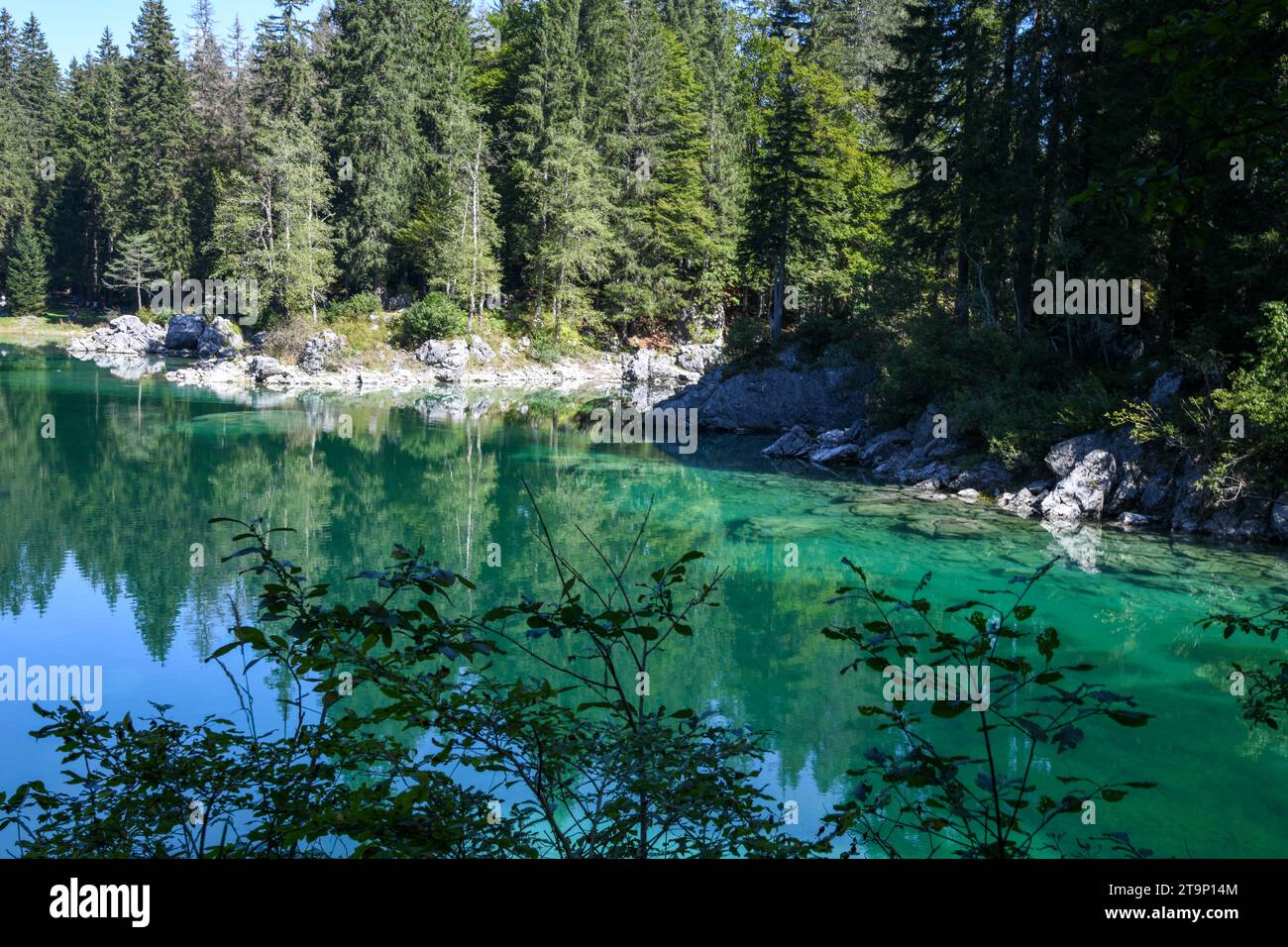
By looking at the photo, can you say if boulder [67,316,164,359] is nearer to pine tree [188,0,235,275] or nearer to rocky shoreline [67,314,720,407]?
rocky shoreline [67,314,720,407]

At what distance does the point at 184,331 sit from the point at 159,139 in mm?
14320

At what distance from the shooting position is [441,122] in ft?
156

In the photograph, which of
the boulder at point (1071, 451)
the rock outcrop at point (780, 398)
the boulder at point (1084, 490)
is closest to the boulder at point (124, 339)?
the rock outcrop at point (780, 398)

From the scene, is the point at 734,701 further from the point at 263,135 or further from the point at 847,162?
the point at 263,135

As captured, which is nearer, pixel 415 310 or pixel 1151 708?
pixel 1151 708

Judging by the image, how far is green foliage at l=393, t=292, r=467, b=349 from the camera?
44.6m

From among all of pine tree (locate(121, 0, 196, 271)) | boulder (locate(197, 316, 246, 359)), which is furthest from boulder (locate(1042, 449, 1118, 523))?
pine tree (locate(121, 0, 196, 271))

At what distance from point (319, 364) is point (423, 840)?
42.8 meters

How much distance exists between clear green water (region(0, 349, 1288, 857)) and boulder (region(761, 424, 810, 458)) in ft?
3.74

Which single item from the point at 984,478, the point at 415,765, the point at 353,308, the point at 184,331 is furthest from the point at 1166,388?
the point at 184,331

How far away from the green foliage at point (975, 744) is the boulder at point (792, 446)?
13491 mm

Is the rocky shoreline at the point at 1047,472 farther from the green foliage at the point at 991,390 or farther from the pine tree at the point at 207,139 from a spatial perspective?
the pine tree at the point at 207,139

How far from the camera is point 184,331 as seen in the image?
162 feet
